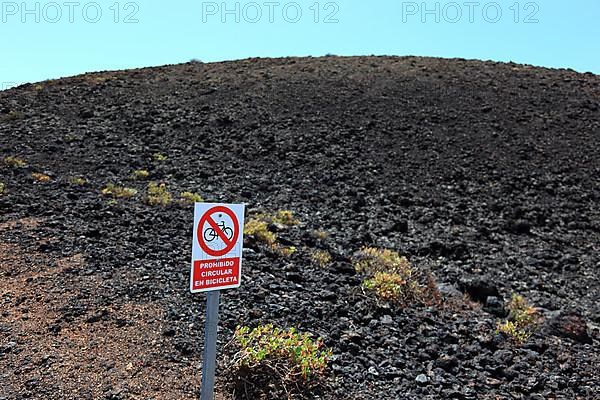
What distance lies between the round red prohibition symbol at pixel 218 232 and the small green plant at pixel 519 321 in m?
A: 4.10

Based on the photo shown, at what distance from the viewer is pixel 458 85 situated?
75.1 feet

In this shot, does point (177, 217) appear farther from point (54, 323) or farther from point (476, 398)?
point (476, 398)

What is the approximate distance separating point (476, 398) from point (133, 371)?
2.90m

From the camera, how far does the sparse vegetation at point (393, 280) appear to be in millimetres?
7066

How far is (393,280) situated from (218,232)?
4.21 meters

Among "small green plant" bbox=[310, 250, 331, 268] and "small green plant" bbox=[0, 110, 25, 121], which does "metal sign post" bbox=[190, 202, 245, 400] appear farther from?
"small green plant" bbox=[0, 110, 25, 121]

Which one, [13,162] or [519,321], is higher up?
[13,162]

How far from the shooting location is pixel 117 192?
1135cm

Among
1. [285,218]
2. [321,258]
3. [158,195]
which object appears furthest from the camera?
[158,195]

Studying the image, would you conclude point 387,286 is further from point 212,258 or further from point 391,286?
point 212,258

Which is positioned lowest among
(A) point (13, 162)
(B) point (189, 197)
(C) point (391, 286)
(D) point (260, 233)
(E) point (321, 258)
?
(C) point (391, 286)

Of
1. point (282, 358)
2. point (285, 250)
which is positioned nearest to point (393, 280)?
point (285, 250)

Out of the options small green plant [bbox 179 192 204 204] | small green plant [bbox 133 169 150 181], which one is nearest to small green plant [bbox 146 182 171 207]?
small green plant [bbox 179 192 204 204]

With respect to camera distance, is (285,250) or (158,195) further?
(158,195)
